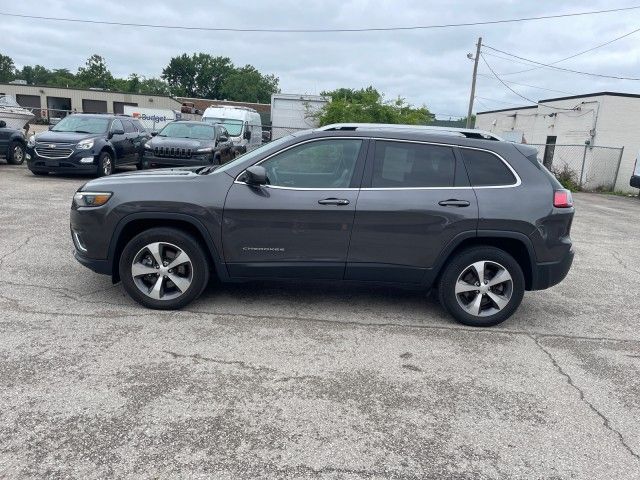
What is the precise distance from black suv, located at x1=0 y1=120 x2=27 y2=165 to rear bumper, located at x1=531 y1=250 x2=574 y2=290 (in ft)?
49.9

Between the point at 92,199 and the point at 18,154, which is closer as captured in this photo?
the point at 92,199

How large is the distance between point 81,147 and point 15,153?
403 cm

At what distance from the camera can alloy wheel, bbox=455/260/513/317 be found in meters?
4.83

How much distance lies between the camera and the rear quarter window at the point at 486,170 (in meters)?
4.82

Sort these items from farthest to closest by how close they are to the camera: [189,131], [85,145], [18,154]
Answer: [18,154] → [189,131] → [85,145]

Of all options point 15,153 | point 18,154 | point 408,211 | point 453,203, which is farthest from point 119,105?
point 453,203

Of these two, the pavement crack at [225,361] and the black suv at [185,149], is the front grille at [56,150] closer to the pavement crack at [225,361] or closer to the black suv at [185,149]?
the black suv at [185,149]

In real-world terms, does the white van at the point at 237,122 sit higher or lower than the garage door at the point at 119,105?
lower

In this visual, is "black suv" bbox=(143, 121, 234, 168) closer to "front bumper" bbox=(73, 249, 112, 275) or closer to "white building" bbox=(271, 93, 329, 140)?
"front bumper" bbox=(73, 249, 112, 275)

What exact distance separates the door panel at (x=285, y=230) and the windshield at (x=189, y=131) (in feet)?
33.5

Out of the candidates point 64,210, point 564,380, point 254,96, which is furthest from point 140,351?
point 254,96

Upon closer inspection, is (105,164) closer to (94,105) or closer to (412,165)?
(412,165)

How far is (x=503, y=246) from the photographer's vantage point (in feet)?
16.3

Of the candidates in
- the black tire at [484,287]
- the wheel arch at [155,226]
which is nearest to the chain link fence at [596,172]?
the black tire at [484,287]
